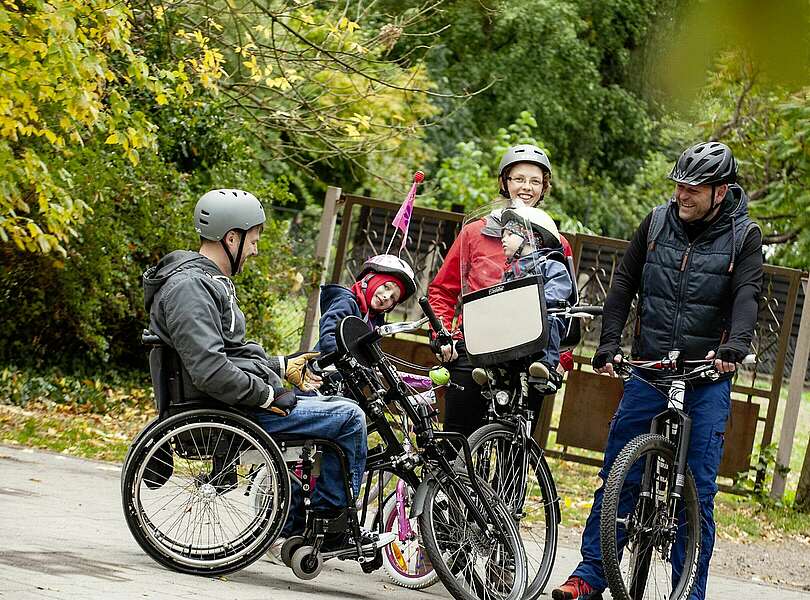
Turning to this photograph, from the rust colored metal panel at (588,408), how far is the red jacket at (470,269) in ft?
13.9

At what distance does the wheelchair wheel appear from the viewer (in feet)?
15.3

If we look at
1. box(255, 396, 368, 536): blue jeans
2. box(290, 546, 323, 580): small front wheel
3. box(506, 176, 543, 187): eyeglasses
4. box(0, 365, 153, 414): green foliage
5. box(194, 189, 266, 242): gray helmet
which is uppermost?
box(506, 176, 543, 187): eyeglasses

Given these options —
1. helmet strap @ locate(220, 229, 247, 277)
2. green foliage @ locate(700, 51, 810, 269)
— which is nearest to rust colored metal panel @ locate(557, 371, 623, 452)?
helmet strap @ locate(220, 229, 247, 277)

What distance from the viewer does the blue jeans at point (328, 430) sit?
190 inches

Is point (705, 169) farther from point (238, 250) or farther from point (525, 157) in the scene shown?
point (238, 250)

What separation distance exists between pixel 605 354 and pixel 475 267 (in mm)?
796

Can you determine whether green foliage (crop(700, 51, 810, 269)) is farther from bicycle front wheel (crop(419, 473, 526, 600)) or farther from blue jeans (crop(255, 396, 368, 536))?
blue jeans (crop(255, 396, 368, 536))

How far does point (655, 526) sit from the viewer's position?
496cm

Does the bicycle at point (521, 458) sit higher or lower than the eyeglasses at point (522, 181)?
lower

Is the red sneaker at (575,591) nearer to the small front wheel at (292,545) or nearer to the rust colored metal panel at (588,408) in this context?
the small front wheel at (292,545)

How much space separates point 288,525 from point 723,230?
7.08 feet

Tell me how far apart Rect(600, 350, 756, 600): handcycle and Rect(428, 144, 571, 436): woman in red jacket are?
27.3 inches

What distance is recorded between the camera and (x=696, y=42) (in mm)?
1241

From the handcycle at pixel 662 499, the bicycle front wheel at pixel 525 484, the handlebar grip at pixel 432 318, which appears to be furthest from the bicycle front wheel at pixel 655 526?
the handlebar grip at pixel 432 318
